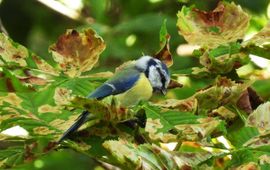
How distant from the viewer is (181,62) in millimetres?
2625

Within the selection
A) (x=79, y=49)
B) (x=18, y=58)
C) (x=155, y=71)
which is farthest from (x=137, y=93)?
(x=18, y=58)

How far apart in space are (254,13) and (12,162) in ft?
5.83

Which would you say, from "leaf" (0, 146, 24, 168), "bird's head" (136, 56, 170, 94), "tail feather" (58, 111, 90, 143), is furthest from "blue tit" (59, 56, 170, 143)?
"leaf" (0, 146, 24, 168)

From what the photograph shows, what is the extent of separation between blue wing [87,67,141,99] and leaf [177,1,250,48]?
0.66ft

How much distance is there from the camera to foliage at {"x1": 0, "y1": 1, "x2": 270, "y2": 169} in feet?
3.65

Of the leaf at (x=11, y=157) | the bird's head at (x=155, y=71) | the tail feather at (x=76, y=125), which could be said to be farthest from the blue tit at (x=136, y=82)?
the leaf at (x=11, y=157)

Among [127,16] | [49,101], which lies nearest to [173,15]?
[127,16]

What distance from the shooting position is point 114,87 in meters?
1.66

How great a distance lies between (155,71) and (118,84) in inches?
4.7

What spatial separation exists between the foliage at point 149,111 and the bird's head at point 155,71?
0.25 feet

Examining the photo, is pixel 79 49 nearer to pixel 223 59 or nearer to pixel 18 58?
pixel 18 58

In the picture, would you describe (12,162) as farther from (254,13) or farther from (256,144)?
(254,13)

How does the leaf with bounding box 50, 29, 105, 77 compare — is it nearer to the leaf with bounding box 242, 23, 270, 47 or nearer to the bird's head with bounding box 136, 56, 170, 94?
the bird's head with bounding box 136, 56, 170, 94

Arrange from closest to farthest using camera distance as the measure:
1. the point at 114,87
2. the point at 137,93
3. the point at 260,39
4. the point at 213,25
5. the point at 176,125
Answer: the point at 176,125 → the point at 260,39 → the point at 213,25 → the point at 114,87 → the point at 137,93
